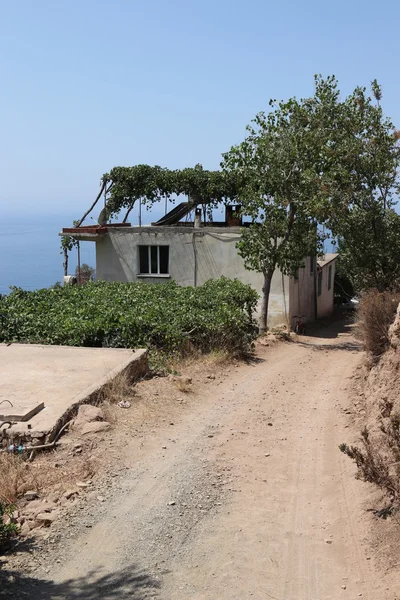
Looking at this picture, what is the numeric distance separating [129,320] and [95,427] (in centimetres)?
490

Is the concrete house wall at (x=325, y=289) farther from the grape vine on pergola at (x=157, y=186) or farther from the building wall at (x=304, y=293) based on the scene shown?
the grape vine on pergola at (x=157, y=186)

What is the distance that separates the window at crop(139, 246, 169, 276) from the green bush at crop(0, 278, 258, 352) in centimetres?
847

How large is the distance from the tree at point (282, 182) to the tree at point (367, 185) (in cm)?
57

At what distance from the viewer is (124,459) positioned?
7531mm

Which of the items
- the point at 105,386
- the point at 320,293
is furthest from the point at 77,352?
the point at 320,293

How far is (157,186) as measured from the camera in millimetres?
28234

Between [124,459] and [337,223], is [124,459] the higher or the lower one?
the lower one

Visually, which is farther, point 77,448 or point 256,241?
point 256,241

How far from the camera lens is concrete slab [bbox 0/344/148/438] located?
8188mm

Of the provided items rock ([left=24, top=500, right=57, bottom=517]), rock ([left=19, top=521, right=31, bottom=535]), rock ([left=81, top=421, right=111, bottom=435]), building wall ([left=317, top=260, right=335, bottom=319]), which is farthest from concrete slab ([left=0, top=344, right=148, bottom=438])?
building wall ([left=317, top=260, right=335, bottom=319])

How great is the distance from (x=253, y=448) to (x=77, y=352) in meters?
4.87

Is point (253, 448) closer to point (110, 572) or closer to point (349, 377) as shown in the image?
point (110, 572)

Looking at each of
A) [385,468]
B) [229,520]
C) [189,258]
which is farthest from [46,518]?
[189,258]

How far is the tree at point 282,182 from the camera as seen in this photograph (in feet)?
63.6
